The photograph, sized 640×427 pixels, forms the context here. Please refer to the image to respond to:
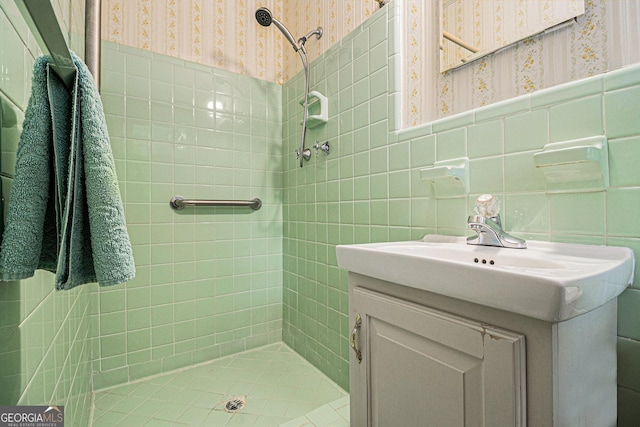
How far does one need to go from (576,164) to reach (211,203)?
1.52m

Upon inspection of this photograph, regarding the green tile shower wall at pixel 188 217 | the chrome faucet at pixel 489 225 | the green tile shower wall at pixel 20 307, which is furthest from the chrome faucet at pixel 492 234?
the green tile shower wall at pixel 188 217

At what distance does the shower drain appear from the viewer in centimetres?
126

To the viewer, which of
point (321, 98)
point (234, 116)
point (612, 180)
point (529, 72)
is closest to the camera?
point (612, 180)

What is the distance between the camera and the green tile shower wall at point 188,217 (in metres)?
1.48

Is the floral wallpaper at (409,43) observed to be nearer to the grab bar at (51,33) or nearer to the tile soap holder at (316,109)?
the tile soap holder at (316,109)

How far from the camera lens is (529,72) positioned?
0.96m

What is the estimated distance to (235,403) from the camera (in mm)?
1305

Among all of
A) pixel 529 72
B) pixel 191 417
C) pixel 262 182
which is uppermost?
pixel 529 72

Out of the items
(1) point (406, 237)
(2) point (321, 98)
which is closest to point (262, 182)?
(2) point (321, 98)

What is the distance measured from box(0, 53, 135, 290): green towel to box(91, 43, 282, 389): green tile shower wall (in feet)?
3.90

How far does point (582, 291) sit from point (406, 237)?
0.69 m

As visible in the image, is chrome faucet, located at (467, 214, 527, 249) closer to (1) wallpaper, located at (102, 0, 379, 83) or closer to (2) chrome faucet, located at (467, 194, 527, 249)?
(2) chrome faucet, located at (467, 194, 527, 249)

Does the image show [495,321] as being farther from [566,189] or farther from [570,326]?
[566,189]

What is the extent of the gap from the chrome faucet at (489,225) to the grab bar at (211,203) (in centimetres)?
125
